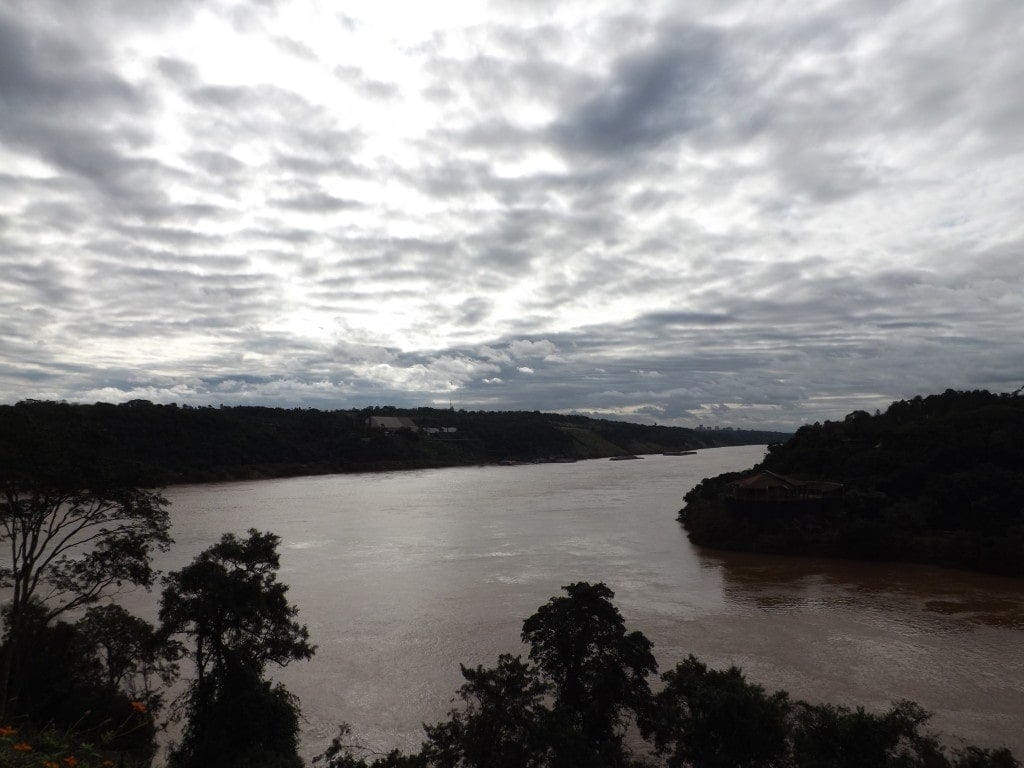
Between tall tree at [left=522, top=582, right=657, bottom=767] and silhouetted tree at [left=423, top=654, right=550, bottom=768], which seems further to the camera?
tall tree at [left=522, top=582, right=657, bottom=767]

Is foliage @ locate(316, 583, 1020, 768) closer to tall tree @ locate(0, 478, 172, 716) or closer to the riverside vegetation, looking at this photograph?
the riverside vegetation

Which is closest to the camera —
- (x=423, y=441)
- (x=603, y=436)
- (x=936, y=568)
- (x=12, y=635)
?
(x=12, y=635)

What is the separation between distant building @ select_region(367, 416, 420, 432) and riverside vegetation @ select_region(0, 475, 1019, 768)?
329 ft

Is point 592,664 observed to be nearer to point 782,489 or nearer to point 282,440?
point 782,489

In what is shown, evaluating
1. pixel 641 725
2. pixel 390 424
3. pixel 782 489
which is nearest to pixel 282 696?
pixel 641 725

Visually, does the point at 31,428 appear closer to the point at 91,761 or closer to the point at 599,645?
the point at 91,761

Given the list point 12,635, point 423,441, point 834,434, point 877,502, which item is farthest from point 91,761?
point 423,441

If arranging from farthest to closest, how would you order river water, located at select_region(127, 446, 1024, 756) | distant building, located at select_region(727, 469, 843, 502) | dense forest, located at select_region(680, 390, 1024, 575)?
distant building, located at select_region(727, 469, 843, 502), dense forest, located at select_region(680, 390, 1024, 575), river water, located at select_region(127, 446, 1024, 756)

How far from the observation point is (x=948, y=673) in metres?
18.5

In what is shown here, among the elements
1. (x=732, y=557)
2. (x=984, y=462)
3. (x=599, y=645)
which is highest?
(x=984, y=462)

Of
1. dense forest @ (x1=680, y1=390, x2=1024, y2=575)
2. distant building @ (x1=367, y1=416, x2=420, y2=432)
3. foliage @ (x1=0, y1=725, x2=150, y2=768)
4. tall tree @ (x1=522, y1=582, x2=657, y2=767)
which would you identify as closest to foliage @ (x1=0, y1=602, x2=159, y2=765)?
foliage @ (x1=0, y1=725, x2=150, y2=768)

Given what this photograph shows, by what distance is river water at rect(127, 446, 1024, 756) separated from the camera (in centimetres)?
1717

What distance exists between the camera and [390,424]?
119 meters

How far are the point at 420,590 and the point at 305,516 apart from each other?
85.5 feet
